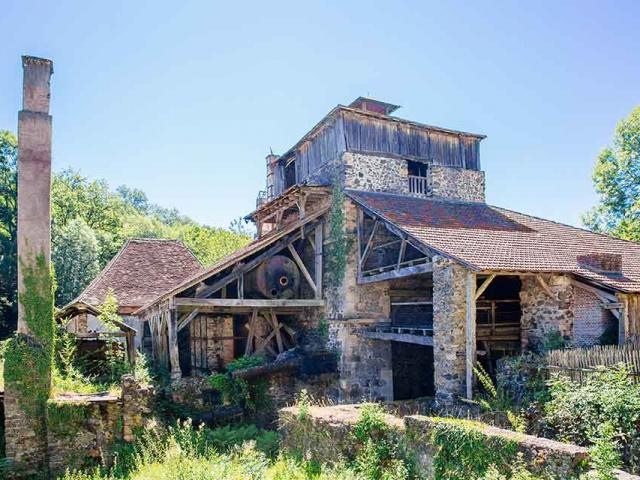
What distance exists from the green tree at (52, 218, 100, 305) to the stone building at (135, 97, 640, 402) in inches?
582

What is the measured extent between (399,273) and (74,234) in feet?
80.2

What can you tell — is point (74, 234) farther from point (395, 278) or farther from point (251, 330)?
point (395, 278)

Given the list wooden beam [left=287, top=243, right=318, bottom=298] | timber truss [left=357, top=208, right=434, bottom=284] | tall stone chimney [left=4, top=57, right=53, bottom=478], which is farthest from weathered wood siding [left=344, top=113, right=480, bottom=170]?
tall stone chimney [left=4, top=57, right=53, bottom=478]

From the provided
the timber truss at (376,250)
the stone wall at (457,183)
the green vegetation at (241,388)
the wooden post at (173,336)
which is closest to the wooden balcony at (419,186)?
the stone wall at (457,183)

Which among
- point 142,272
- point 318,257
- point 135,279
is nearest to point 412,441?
point 318,257

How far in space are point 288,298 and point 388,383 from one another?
4.10m

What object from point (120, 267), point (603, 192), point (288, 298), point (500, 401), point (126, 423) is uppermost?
point (603, 192)

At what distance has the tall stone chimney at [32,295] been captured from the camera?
40.7ft

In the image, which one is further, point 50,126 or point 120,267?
point 120,267

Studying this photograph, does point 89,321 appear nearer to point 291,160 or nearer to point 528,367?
point 291,160

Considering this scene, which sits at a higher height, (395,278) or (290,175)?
(290,175)

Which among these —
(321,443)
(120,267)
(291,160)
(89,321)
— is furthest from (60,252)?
(321,443)

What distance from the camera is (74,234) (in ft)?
102

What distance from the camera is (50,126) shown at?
1393 cm
